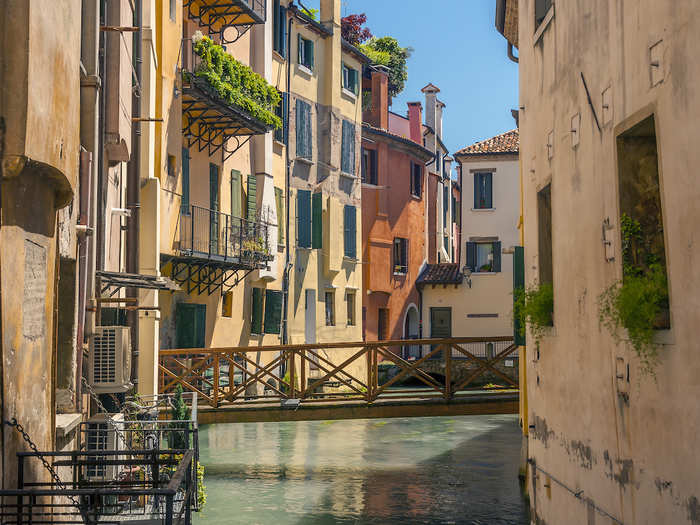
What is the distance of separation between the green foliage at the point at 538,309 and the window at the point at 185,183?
481 inches

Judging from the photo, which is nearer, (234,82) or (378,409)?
(378,409)

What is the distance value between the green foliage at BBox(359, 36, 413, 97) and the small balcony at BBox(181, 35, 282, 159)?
1990cm

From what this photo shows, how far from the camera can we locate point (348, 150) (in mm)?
35344

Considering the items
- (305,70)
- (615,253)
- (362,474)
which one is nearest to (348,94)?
(305,70)

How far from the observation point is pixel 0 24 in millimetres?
5738

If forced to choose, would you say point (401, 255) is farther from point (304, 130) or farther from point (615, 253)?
point (615, 253)

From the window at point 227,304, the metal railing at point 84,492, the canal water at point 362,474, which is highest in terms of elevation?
the window at point 227,304

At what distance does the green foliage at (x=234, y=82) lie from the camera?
22.7 meters

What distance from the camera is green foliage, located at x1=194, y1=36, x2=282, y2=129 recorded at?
2266 centimetres

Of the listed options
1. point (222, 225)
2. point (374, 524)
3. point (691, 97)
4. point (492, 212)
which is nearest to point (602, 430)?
point (691, 97)

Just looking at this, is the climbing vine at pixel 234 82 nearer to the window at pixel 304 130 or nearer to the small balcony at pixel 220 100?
the small balcony at pixel 220 100

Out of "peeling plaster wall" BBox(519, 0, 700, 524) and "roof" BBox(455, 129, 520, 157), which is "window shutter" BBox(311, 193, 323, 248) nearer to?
"roof" BBox(455, 129, 520, 157)

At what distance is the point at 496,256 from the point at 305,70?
1490 centimetres

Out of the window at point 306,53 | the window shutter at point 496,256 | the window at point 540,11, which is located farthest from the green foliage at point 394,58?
the window at point 540,11
